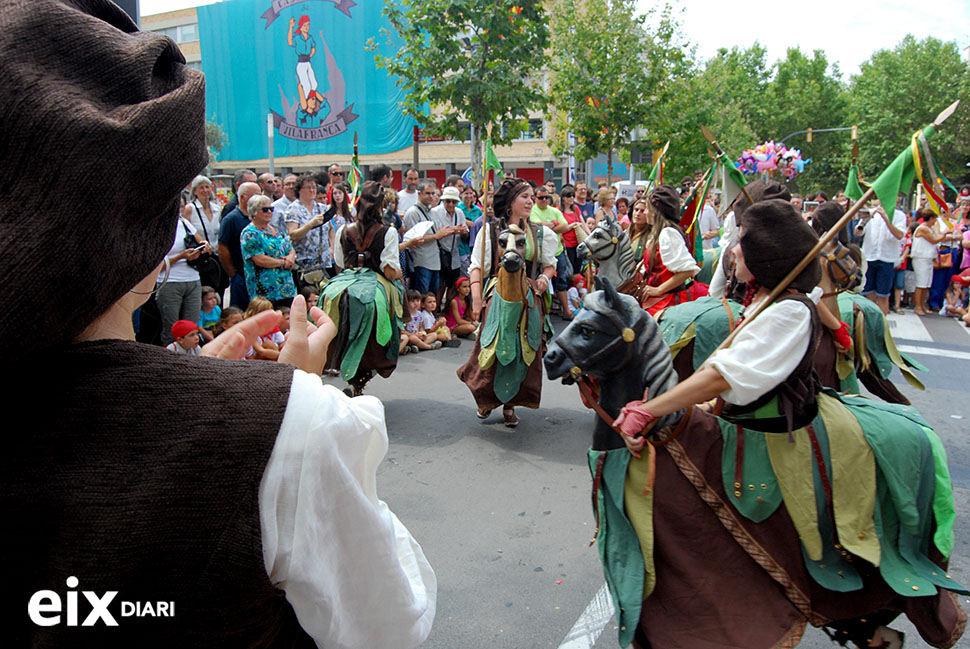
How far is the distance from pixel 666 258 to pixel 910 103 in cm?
3697

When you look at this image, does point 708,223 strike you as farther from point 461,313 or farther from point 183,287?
point 183,287

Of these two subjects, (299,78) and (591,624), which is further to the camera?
(299,78)

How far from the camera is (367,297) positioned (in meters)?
5.84

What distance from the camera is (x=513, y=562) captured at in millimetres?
3770

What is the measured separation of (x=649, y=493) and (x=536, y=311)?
132 inches

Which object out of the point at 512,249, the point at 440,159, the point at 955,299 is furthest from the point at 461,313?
the point at 440,159

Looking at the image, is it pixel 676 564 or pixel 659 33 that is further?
pixel 659 33

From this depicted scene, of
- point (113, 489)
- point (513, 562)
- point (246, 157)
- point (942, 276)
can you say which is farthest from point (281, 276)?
point (246, 157)

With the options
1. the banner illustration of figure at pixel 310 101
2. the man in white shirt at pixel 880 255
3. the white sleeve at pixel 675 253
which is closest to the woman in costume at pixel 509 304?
the white sleeve at pixel 675 253

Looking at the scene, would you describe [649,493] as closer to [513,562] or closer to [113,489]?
[513,562]

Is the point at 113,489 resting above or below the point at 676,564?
above

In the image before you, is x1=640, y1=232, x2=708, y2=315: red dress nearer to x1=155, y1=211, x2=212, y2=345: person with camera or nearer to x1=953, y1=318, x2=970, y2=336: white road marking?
x1=155, y1=211, x2=212, y2=345: person with camera

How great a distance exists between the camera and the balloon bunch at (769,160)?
782cm

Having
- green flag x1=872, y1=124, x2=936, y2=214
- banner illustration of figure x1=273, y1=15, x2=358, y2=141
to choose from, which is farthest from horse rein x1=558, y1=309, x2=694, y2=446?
banner illustration of figure x1=273, y1=15, x2=358, y2=141
